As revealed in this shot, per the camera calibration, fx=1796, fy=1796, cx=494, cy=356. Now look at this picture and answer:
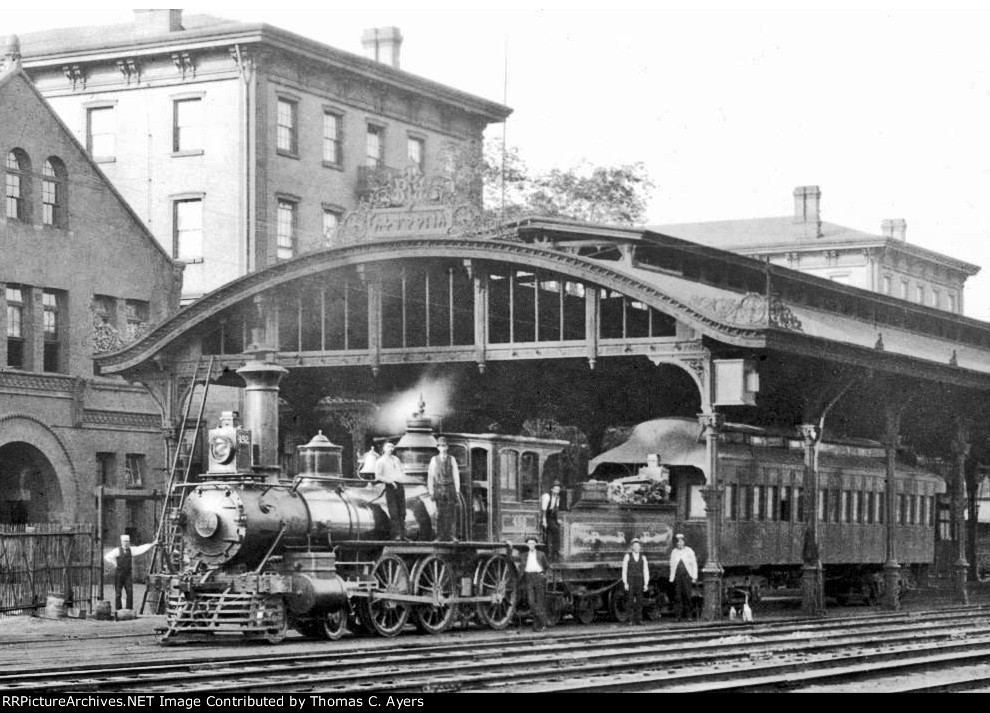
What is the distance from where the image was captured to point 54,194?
38.2m

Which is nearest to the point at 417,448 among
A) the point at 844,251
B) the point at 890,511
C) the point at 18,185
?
the point at 890,511

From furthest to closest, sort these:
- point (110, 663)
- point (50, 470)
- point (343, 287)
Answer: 1. point (50, 470)
2. point (343, 287)
3. point (110, 663)

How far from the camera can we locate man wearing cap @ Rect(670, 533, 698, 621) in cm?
2720

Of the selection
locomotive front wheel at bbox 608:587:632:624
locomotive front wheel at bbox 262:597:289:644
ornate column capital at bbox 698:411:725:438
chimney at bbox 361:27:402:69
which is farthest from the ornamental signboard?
chimney at bbox 361:27:402:69

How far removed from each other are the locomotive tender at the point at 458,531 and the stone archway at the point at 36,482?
13.5 metres

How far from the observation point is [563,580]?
25625 mm

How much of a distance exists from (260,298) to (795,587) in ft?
36.1

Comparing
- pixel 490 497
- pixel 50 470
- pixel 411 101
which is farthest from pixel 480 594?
pixel 411 101

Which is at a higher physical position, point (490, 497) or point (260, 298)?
point (260, 298)

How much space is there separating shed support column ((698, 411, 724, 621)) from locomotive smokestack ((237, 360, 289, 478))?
7.03m

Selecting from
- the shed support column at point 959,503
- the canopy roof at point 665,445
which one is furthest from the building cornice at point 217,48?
the shed support column at point 959,503

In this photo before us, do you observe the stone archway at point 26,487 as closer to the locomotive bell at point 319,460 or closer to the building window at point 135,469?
the building window at point 135,469

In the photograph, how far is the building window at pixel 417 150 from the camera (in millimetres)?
53062

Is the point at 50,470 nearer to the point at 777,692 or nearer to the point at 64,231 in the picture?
the point at 64,231
